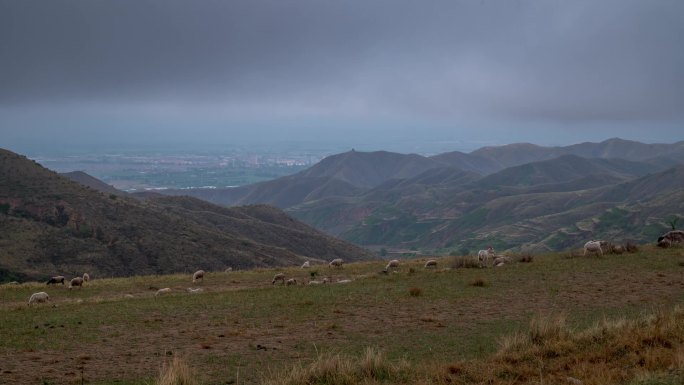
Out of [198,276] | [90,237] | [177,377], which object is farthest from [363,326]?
[90,237]

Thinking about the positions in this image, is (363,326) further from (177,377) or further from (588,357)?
(177,377)

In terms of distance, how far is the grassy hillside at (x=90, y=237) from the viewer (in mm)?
47906

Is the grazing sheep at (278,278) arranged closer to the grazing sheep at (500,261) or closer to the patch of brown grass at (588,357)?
the grazing sheep at (500,261)

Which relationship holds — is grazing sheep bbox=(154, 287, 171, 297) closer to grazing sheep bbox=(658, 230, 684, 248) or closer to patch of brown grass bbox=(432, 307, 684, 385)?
patch of brown grass bbox=(432, 307, 684, 385)

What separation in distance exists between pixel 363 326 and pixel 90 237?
45.7 metres

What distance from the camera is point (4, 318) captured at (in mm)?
17516

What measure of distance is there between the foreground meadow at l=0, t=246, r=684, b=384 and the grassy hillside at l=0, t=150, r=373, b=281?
75.8ft

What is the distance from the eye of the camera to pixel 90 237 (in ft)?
178

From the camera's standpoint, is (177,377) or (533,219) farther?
(533,219)

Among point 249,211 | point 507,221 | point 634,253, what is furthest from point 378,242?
point 634,253

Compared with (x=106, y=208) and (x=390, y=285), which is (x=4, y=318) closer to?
(x=390, y=285)

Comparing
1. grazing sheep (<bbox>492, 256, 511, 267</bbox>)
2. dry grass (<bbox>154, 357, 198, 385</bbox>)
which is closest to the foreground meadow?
grazing sheep (<bbox>492, 256, 511, 267</bbox>)

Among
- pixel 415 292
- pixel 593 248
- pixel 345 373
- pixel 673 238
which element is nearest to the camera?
pixel 345 373

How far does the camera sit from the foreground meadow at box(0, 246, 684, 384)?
10195 mm
